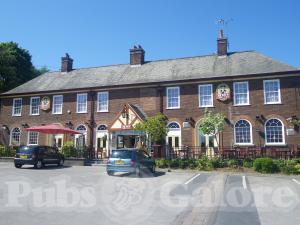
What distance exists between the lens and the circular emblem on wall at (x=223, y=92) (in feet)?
84.5

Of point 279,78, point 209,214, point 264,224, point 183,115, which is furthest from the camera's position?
point 183,115

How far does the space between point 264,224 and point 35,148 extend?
16.7m

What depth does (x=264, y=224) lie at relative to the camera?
Answer: 7621 mm

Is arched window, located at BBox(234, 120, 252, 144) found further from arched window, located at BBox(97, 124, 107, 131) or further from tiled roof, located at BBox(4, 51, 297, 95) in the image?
arched window, located at BBox(97, 124, 107, 131)

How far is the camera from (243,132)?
24.9m

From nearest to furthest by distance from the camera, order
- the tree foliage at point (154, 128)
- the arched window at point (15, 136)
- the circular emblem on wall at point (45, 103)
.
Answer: the tree foliage at point (154, 128)
the circular emblem on wall at point (45, 103)
the arched window at point (15, 136)

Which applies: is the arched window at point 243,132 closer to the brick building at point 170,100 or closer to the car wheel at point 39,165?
the brick building at point 170,100

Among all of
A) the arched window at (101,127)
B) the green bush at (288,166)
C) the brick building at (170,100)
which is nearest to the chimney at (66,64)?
the brick building at (170,100)

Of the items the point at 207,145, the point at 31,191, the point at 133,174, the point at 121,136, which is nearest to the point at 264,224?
the point at 31,191

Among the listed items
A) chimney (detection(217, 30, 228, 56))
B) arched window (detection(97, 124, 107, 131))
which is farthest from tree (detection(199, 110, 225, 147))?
arched window (detection(97, 124, 107, 131))

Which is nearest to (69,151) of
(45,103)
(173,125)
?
(45,103)

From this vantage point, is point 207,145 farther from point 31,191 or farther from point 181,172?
point 31,191

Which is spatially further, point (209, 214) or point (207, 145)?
point (207, 145)

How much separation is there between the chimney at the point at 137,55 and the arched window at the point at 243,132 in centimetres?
1210
